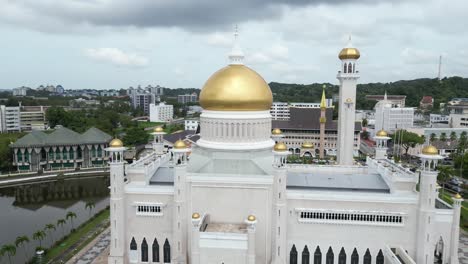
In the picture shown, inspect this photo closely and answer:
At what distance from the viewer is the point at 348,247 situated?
20438 mm

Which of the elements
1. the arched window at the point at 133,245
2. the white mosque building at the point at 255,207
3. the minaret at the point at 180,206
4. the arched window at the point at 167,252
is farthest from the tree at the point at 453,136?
the arched window at the point at 133,245

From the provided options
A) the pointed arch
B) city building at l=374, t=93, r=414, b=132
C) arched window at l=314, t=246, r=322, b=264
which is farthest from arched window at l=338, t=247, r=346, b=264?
city building at l=374, t=93, r=414, b=132

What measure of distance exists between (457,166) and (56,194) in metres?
50.4

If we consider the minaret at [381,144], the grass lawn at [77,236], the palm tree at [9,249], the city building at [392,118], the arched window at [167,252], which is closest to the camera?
the arched window at [167,252]

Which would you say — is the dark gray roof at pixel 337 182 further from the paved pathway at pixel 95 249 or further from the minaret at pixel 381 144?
the paved pathway at pixel 95 249

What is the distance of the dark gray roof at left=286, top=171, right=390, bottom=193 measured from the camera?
2200 centimetres

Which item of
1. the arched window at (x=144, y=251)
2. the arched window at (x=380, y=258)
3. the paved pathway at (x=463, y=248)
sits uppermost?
the arched window at (x=380, y=258)

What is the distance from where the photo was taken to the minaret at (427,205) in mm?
19281

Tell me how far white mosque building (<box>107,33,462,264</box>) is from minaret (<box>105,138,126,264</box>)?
6 cm

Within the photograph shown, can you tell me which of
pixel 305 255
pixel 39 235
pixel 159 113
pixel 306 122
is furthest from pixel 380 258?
pixel 159 113

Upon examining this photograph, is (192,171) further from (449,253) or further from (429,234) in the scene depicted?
(449,253)

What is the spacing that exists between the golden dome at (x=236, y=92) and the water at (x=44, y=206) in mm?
17214

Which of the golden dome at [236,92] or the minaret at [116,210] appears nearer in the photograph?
the minaret at [116,210]

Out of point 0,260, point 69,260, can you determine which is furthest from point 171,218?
point 0,260
